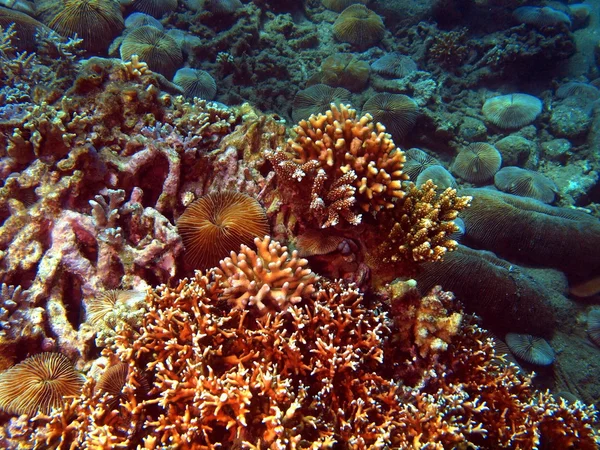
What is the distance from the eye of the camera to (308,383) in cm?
301

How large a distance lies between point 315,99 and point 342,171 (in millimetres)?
5692

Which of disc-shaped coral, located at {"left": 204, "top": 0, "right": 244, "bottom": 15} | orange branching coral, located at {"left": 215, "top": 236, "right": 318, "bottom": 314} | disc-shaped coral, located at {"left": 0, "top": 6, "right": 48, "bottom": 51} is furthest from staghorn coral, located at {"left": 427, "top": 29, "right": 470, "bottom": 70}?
orange branching coral, located at {"left": 215, "top": 236, "right": 318, "bottom": 314}

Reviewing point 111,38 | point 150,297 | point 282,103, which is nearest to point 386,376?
point 150,297

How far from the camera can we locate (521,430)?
3105 mm

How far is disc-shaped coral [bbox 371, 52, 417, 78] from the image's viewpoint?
415 inches

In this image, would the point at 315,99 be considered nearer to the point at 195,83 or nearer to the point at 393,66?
the point at 195,83

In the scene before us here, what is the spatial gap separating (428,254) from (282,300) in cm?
153

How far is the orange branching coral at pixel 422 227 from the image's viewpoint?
137 inches

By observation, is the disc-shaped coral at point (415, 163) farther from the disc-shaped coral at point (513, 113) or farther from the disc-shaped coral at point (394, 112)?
the disc-shaped coral at point (513, 113)

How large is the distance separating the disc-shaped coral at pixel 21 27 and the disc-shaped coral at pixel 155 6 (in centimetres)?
326

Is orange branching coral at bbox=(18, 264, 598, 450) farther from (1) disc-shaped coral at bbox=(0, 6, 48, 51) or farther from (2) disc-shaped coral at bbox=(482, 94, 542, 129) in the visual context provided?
(2) disc-shaped coral at bbox=(482, 94, 542, 129)

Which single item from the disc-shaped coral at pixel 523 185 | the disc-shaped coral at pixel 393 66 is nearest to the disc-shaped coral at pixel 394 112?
the disc-shaped coral at pixel 393 66

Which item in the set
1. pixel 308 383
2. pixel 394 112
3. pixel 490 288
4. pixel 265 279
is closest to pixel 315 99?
pixel 394 112

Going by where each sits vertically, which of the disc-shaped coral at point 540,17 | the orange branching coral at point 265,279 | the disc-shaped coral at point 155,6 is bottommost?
the orange branching coral at point 265,279
